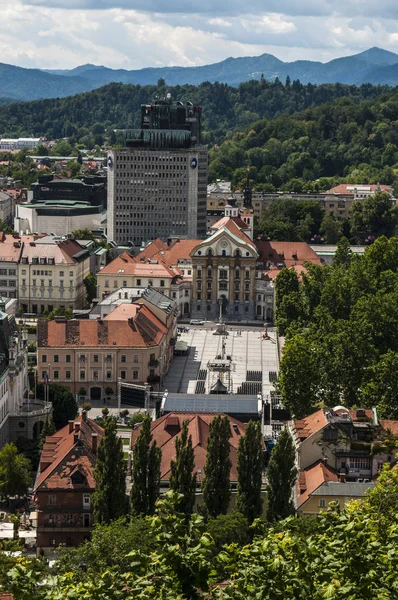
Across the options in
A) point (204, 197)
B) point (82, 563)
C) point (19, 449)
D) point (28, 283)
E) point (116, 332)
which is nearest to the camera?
point (82, 563)

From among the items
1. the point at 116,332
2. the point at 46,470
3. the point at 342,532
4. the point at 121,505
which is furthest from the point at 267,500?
the point at 116,332

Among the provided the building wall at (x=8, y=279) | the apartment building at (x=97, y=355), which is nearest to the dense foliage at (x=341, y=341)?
the apartment building at (x=97, y=355)

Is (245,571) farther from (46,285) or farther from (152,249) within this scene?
(152,249)

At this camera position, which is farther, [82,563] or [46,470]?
[46,470]

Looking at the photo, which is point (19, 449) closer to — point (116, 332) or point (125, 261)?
point (116, 332)

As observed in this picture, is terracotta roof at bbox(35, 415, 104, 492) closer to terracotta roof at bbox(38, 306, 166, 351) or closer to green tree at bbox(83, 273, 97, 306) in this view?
terracotta roof at bbox(38, 306, 166, 351)

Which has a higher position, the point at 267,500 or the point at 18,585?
the point at 18,585
